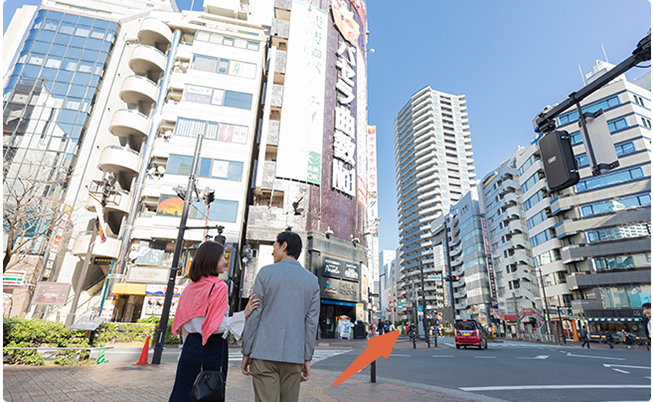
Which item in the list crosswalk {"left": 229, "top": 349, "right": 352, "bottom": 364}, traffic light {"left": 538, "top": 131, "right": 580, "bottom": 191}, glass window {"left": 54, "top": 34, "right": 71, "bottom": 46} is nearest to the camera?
traffic light {"left": 538, "top": 131, "right": 580, "bottom": 191}

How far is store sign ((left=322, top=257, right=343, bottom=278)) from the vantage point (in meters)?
26.5

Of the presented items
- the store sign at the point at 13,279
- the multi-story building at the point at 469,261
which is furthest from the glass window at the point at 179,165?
the multi-story building at the point at 469,261

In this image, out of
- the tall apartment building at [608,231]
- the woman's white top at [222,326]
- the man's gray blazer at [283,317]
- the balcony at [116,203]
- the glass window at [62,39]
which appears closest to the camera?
the man's gray blazer at [283,317]

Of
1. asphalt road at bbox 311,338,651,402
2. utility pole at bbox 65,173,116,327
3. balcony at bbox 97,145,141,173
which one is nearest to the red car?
asphalt road at bbox 311,338,651,402

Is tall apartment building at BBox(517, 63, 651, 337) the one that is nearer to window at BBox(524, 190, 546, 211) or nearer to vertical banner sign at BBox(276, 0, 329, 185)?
window at BBox(524, 190, 546, 211)

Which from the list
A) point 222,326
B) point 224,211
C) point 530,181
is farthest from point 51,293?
point 530,181

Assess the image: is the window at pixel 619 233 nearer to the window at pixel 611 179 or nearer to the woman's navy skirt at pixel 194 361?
the window at pixel 611 179

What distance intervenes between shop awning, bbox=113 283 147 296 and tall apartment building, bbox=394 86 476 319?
81.4m

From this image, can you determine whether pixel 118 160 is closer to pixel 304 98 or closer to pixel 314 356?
pixel 304 98

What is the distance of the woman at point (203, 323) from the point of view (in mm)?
2875

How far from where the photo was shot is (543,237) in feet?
157

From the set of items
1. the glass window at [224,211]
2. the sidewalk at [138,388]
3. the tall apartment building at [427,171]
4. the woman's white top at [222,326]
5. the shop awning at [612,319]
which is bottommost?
the sidewalk at [138,388]

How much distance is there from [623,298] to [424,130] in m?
76.8

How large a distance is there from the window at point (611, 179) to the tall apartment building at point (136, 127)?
4207 centimetres
